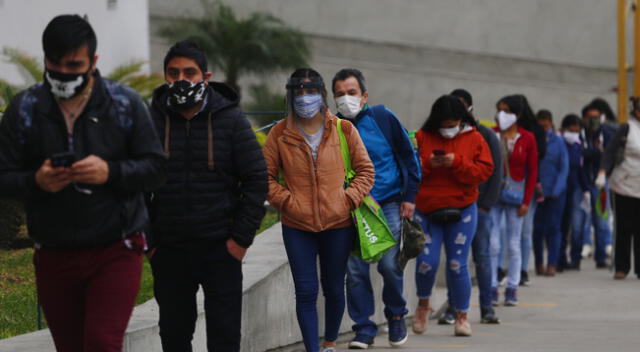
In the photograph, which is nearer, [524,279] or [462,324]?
[462,324]

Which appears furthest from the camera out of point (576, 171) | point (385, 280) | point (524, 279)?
point (576, 171)

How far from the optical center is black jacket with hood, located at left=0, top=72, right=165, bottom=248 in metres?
4.78

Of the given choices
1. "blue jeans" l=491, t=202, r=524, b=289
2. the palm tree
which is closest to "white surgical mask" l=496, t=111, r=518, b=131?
"blue jeans" l=491, t=202, r=524, b=289

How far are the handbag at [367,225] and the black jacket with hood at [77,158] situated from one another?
2693 millimetres

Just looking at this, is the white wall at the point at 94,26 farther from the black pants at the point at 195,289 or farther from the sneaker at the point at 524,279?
the black pants at the point at 195,289

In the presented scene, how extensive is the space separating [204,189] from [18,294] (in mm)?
2880

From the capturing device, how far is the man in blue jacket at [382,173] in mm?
8164

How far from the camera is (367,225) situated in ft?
24.8

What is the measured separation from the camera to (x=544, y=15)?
4031 cm

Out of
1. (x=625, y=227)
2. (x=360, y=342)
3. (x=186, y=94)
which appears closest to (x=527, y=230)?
(x=625, y=227)

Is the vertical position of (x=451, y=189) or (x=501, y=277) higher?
(x=451, y=189)

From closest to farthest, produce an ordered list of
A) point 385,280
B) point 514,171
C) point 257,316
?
point 257,316 → point 385,280 → point 514,171

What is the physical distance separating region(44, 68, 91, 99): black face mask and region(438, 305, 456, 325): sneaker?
6.27 metres

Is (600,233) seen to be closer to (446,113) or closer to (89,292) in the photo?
(446,113)
